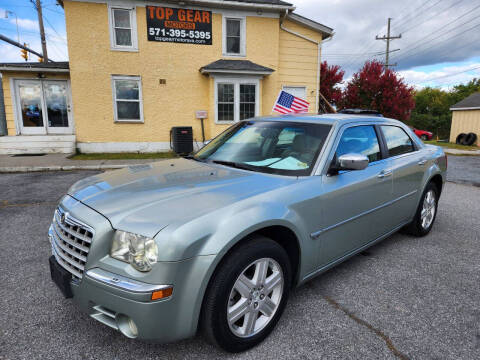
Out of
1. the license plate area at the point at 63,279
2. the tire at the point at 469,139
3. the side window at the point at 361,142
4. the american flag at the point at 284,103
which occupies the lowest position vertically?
the tire at the point at 469,139

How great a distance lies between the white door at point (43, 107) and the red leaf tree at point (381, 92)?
16756 millimetres

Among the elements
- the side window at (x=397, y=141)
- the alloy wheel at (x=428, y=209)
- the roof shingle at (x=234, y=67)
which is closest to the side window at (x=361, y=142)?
the side window at (x=397, y=141)

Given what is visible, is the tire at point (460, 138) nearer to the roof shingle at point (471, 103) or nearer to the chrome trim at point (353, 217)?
the roof shingle at point (471, 103)

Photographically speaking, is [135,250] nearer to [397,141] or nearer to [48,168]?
[397,141]

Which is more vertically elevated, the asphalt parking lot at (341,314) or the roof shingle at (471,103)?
the roof shingle at (471,103)

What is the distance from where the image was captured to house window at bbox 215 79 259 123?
13.0 meters

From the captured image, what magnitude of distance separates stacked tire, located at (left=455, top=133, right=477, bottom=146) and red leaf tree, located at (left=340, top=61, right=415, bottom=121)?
759 centimetres

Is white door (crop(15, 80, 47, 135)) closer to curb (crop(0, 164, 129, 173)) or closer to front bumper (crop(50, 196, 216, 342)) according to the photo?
curb (crop(0, 164, 129, 173))

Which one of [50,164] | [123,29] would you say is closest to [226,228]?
[50,164]

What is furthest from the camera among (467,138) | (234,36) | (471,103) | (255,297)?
(471,103)

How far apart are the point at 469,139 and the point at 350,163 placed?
2742 cm

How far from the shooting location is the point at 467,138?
24281mm

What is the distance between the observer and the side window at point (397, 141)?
11.7 ft

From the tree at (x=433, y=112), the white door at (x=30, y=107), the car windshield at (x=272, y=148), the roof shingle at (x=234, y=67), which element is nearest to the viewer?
the car windshield at (x=272, y=148)
